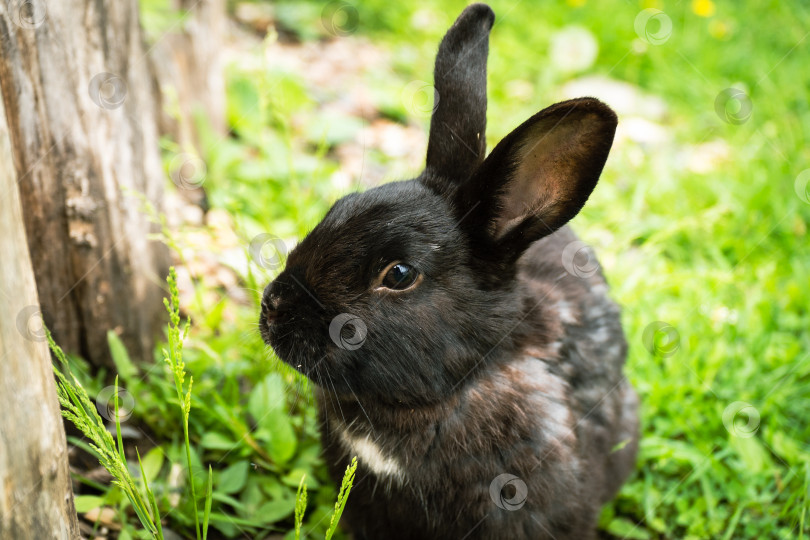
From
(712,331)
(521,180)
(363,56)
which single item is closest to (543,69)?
(363,56)

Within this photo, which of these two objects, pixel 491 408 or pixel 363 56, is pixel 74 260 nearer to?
pixel 491 408

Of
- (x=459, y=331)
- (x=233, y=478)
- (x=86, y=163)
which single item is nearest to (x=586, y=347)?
(x=459, y=331)

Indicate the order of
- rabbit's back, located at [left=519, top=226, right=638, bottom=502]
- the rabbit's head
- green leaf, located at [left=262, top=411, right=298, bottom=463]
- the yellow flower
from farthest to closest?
1. the yellow flower
2. green leaf, located at [left=262, top=411, right=298, bottom=463]
3. rabbit's back, located at [left=519, top=226, right=638, bottom=502]
4. the rabbit's head

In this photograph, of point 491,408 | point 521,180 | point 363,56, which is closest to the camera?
point 521,180

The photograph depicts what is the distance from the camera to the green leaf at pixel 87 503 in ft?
9.13

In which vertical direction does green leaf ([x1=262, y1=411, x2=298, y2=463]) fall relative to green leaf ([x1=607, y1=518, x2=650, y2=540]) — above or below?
above

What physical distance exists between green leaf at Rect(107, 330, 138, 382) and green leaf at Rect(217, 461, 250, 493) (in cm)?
64

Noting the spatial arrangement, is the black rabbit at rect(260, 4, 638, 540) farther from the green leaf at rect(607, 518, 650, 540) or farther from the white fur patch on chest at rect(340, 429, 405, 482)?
the green leaf at rect(607, 518, 650, 540)

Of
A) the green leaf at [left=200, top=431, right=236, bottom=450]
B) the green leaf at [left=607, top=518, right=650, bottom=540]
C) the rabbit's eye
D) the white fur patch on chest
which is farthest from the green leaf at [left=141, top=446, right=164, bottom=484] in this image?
the green leaf at [left=607, top=518, right=650, bottom=540]

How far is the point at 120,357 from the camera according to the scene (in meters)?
3.26

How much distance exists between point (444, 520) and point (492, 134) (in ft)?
10.8

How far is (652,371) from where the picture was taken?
3809 mm

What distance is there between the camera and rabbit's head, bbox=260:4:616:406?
234 centimetres

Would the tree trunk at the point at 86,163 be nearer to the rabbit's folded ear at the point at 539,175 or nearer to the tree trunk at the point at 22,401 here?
the tree trunk at the point at 22,401
